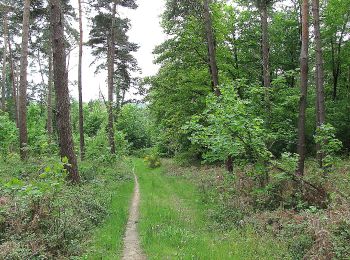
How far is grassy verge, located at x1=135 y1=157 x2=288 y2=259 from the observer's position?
22.5 feet

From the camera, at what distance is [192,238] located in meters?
7.81

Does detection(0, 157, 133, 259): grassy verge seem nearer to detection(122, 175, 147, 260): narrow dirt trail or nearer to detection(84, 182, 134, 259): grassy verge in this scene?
detection(84, 182, 134, 259): grassy verge

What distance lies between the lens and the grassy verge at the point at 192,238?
6.85 metres

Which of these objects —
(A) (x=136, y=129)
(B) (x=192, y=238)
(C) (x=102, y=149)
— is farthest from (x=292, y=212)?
(A) (x=136, y=129)

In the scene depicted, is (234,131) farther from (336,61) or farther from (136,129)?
(136,129)

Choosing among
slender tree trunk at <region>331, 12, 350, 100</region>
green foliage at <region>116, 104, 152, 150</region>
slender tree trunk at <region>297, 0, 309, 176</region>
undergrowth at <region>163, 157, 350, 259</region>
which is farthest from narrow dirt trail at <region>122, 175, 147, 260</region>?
green foliage at <region>116, 104, 152, 150</region>

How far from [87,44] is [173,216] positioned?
65.5 feet

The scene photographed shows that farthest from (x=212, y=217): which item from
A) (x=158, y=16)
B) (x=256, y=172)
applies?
(x=158, y=16)

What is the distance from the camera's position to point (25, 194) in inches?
273

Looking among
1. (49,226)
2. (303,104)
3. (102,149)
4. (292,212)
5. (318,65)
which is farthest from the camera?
(102,149)

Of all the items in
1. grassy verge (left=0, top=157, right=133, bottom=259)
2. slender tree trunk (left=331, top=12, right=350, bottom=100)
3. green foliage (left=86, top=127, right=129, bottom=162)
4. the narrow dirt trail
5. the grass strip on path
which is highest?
slender tree trunk (left=331, top=12, right=350, bottom=100)

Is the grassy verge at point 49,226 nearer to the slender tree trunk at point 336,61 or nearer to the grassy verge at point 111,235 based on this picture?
the grassy verge at point 111,235

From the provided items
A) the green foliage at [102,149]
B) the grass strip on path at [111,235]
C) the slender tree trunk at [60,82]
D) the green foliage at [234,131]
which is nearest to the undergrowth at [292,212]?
the green foliage at [234,131]

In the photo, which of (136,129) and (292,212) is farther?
(136,129)
